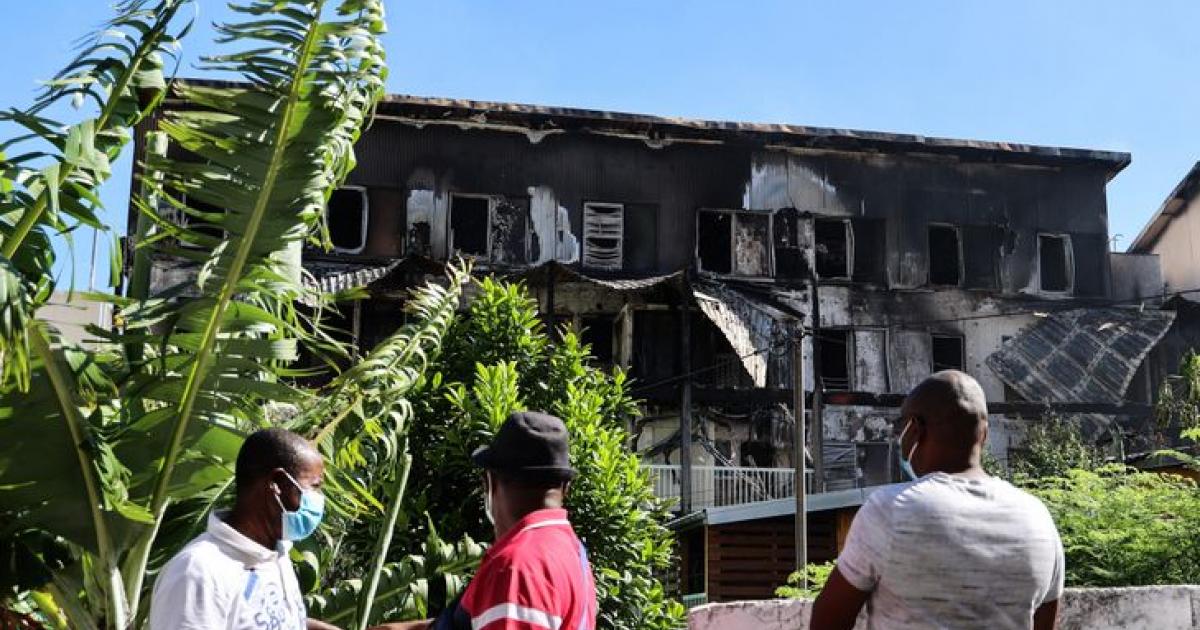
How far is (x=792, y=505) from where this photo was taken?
19766 mm

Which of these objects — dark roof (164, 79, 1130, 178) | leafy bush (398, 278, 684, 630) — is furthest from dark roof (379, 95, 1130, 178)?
leafy bush (398, 278, 684, 630)

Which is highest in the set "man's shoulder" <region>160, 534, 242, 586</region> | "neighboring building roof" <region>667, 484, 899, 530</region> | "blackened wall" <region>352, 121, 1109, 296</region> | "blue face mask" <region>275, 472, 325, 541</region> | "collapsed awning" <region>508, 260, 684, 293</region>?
"blackened wall" <region>352, 121, 1109, 296</region>

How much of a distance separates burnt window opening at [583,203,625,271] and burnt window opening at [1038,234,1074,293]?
942 centimetres

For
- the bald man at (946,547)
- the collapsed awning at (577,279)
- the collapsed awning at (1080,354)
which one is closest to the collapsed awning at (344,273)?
the collapsed awning at (577,279)

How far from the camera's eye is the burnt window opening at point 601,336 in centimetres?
2658

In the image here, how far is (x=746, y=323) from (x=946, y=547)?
22187 mm

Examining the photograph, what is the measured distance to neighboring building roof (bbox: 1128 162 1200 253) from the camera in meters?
29.5

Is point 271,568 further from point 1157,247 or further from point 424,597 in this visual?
point 1157,247

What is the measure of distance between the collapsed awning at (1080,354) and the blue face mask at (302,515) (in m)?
25.4

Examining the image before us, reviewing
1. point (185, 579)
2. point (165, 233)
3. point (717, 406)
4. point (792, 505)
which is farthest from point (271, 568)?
point (717, 406)

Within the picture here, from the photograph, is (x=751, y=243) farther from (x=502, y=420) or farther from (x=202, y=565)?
(x=202, y=565)

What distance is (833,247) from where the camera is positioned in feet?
93.2

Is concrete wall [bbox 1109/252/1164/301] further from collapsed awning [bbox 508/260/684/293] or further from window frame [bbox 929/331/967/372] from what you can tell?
collapsed awning [bbox 508/260/684/293]

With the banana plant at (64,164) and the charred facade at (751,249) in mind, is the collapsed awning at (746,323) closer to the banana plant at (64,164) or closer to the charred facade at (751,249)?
the charred facade at (751,249)
